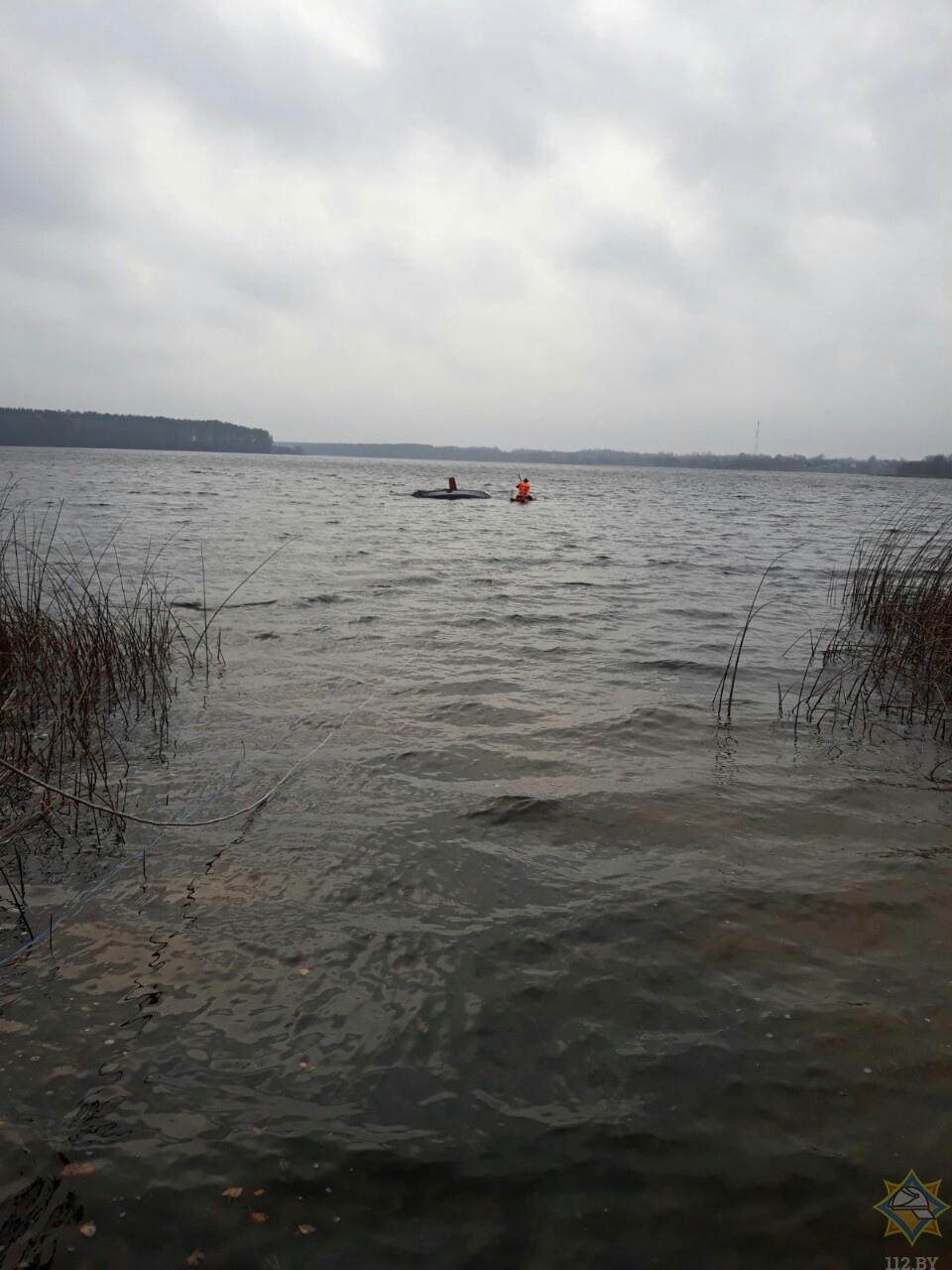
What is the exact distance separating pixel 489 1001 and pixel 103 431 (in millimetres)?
205178

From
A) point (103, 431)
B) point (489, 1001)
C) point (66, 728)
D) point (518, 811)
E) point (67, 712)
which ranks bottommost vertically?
point (489, 1001)

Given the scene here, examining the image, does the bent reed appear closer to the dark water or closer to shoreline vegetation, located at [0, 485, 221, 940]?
the dark water

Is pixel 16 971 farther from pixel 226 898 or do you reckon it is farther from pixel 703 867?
pixel 703 867

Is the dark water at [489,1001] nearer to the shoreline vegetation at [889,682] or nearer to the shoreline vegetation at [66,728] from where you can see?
the shoreline vegetation at [66,728]

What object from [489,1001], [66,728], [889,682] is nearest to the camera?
[489,1001]

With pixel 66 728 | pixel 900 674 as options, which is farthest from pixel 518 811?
pixel 900 674

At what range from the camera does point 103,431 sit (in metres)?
177

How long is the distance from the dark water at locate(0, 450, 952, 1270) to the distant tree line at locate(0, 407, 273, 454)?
635 ft

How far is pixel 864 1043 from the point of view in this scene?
3070 mm

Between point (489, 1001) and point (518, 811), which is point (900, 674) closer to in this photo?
point (518, 811)

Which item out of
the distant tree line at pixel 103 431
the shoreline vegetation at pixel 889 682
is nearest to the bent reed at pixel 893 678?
the shoreline vegetation at pixel 889 682

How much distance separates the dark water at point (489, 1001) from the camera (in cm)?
235

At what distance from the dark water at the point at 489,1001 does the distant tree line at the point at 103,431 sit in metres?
194

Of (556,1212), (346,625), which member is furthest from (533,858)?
(346,625)
